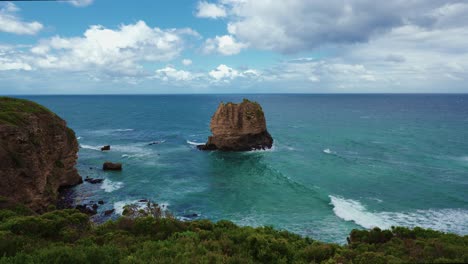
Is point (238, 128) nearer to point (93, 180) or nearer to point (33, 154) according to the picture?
point (93, 180)

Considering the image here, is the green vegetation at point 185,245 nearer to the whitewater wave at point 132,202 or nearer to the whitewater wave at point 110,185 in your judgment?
the whitewater wave at point 132,202

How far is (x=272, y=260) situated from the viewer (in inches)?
770

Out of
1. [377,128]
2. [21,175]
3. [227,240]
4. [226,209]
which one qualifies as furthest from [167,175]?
[377,128]

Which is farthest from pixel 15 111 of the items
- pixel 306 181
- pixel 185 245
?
pixel 306 181

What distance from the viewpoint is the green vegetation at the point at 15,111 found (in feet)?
129

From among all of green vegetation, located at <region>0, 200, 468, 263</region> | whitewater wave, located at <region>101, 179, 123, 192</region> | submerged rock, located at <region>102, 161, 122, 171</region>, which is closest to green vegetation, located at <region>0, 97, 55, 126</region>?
whitewater wave, located at <region>101, 179, 123, 192</region>

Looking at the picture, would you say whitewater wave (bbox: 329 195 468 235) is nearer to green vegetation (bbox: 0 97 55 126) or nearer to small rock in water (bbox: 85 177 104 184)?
small rock in water (bbox: 85 177 104 184)

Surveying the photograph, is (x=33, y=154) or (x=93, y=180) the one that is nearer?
(x=33, y=154)

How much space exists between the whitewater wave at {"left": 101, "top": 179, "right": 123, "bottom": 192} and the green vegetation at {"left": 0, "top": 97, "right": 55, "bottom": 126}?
50.9 ft

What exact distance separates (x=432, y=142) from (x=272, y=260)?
84.6 meters

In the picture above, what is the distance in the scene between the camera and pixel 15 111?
4325 centimetres

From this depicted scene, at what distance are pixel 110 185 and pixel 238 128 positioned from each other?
121ft

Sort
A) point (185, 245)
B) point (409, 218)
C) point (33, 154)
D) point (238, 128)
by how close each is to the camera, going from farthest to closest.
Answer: point (238, 128), point (409, 218), point (33, 154), point (185, 245)

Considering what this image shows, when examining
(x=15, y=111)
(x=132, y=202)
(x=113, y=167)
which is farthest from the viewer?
(x=113, y=167)
